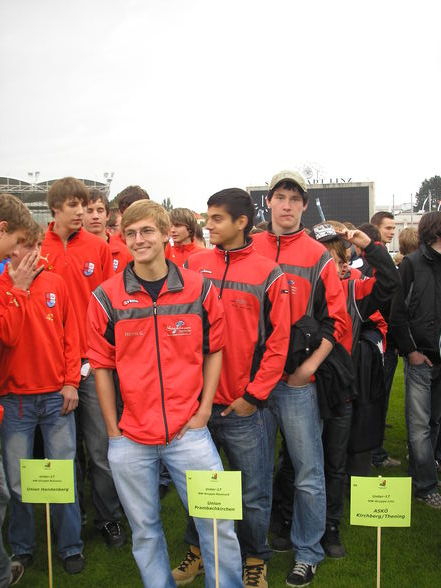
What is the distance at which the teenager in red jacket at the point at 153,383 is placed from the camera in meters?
2.55

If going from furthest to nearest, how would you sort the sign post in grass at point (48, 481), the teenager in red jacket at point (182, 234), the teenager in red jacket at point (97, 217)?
the teenager in red jacket at point (182, 234) < the teenager in red jacket at point (97, 217) < the sign post in grass at point (48, 481)

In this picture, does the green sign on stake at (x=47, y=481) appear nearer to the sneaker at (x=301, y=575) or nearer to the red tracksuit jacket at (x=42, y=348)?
the red tracksuit jacket at (x=42, y=348)

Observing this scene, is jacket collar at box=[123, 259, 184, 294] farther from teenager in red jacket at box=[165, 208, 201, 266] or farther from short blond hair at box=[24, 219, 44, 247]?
teenager in red jacket at box=[165, 208, 201, 266]

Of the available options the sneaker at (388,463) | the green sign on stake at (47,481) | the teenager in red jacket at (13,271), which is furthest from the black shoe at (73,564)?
the sneaker at (388,463)

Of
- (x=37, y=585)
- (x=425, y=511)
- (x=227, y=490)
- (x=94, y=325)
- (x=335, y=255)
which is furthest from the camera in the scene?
(x=425, y=511)

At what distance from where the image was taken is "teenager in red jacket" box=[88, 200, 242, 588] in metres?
2.55

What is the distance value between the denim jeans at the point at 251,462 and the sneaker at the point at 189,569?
1.27ft

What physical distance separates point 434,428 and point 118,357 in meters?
3.01

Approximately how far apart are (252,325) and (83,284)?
1.41m

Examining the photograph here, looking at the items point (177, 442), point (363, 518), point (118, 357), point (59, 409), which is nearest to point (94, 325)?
point (118, 357)

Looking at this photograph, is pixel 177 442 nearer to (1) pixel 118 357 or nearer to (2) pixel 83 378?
(1) pixel 118 357

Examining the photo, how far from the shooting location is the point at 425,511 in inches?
160

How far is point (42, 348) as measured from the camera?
3.25 metres

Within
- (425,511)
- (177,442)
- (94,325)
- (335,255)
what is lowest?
(425,511)
